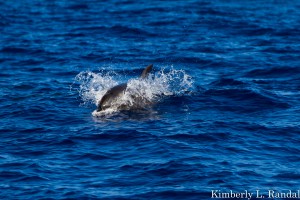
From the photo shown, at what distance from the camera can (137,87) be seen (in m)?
21.6

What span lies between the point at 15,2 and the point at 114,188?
2981cm

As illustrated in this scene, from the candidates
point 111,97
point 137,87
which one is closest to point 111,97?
point 111,97

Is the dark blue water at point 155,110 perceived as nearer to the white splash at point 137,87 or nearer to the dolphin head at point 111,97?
the white splash at point 137,87

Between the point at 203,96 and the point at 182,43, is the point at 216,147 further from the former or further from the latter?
the point at 182,43

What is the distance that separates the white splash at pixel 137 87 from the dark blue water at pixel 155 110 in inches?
11.0

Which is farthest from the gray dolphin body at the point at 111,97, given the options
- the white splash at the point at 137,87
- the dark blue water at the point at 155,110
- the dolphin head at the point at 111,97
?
the dark blue water at the point at 155,110

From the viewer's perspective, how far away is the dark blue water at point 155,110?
600 inches

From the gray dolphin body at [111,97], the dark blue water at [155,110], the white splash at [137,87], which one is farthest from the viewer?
the white splash at [137,87]

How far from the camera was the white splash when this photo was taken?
68.6ft

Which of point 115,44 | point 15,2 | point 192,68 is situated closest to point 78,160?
point 192,68

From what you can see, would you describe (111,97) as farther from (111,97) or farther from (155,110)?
(155,110)

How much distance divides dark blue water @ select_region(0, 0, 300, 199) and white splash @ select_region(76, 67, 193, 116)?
0.91 ft

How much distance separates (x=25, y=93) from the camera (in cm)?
2269

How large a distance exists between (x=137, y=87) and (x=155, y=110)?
1513 mm
